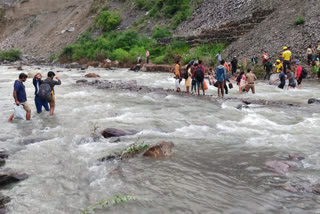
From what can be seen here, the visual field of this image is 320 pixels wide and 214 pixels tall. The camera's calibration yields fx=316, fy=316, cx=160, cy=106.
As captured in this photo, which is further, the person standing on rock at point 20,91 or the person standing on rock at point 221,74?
the person standing on rock at point 221,74

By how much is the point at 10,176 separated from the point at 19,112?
15.1ft

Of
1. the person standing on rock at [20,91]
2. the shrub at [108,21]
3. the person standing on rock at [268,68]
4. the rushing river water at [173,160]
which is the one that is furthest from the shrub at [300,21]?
the shrub at [108,21]

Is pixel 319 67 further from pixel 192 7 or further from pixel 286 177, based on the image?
pixel 192 7

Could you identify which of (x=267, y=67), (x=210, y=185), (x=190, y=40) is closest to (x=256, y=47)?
(x=267, y=67)

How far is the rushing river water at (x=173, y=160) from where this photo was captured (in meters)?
4.50

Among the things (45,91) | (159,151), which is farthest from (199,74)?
(159,151)

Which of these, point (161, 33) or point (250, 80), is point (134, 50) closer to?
point (161, 33)

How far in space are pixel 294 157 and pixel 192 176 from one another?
6.85 feet

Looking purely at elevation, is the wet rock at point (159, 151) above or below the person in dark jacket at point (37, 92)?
below

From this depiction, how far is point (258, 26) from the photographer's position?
25062 millimetres

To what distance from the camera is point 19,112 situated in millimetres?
9328

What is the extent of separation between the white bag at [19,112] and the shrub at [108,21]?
38200 mm

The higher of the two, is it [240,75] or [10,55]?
[10,55]

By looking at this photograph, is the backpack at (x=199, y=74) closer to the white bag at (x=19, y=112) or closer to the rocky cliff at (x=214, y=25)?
the white bag at (x=19, y=112)
